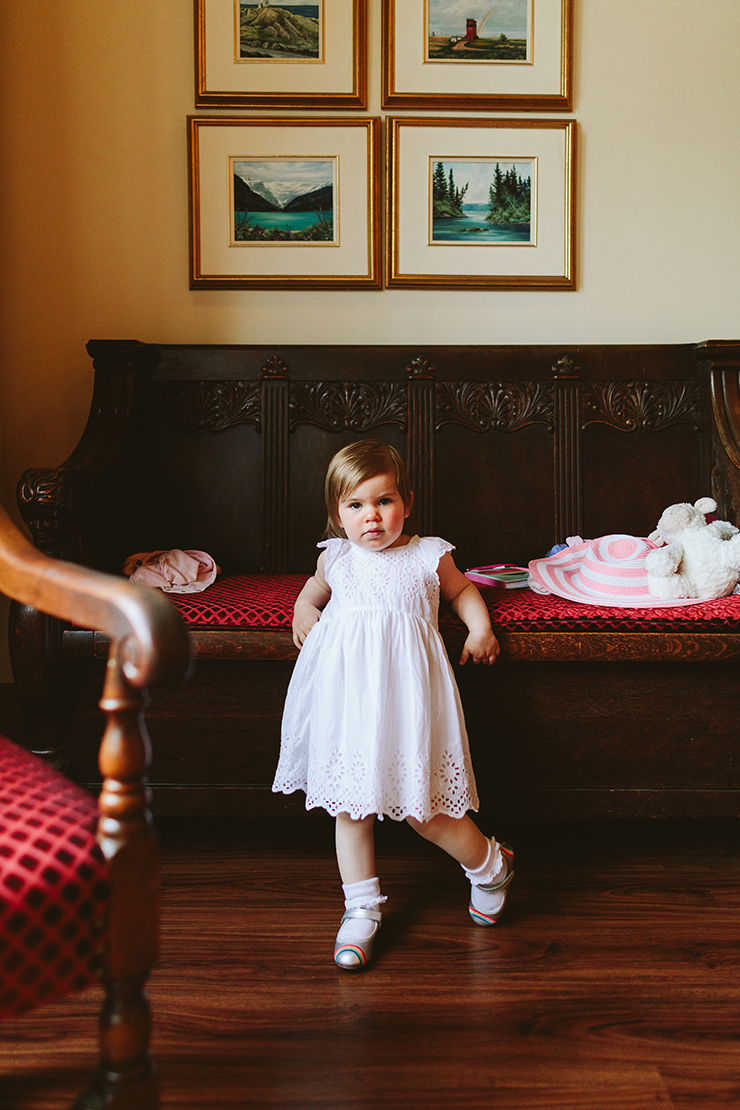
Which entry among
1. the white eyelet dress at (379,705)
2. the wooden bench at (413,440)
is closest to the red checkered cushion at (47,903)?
the white eyelet dress at (379,705)

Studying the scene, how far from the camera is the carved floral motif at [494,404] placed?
92.0 inches

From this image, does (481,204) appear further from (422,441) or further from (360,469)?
(360,469)

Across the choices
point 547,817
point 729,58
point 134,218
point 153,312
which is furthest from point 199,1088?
point 729,58

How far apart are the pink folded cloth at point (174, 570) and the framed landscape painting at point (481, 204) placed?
41.9 inches

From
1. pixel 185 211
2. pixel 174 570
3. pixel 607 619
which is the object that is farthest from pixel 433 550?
pixel 185 211

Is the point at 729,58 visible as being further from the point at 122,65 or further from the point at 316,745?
the point at 316,745

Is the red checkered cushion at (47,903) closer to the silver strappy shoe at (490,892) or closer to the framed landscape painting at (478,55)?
the silver strappy shoe at (490,892)

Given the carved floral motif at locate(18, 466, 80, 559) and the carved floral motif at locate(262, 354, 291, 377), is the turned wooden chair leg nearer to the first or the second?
the carved floral motif at locate(18, 466, 80, 559)

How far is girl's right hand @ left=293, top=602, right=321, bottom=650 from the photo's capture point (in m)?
1.63

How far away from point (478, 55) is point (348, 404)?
1.14 metres

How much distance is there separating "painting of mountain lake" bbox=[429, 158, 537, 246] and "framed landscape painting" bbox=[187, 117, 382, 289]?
19 cm

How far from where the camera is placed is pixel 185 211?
2.47 m

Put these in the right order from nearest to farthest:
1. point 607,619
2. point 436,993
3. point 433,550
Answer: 1. point 436,993
2. point 433,550
3. point 607,619

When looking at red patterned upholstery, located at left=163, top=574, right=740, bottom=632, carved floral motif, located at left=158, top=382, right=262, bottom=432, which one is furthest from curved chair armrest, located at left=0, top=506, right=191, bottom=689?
carved floral motif, located at left=158, top=382, right=262, bottom=432
